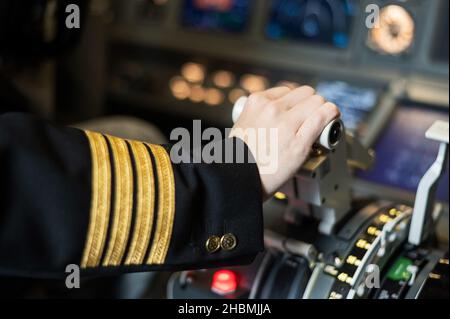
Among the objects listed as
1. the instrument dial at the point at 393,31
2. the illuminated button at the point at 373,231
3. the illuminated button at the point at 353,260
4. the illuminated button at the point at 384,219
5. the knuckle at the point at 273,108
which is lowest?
the illuminated button at the point at 353,260

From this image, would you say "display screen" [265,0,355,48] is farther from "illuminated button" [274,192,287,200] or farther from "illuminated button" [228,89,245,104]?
"illuminated button" [274,192,287,200]

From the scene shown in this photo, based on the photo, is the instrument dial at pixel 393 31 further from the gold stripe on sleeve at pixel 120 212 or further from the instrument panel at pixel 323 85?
the gold stripe on sleeve at pixel 120 212

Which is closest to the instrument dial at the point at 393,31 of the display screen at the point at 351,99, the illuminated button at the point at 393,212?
the display screen at the point at 351,99

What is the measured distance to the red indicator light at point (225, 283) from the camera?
0.90 m

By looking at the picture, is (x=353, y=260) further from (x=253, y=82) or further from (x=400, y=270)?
(x=253, y=82)

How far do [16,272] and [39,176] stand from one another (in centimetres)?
11

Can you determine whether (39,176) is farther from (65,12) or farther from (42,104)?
(42,104)

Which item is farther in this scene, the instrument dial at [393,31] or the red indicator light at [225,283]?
the instrument dial at [393,31]

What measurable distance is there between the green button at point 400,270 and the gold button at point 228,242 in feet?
0.81

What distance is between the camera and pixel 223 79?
6.57ft

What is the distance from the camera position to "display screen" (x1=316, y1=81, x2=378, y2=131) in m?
1.67

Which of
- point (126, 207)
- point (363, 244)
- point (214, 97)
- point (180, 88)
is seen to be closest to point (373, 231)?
point (363, 244)

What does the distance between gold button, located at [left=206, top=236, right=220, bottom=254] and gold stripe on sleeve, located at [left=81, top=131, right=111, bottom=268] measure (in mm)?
124

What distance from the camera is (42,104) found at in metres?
1.87
